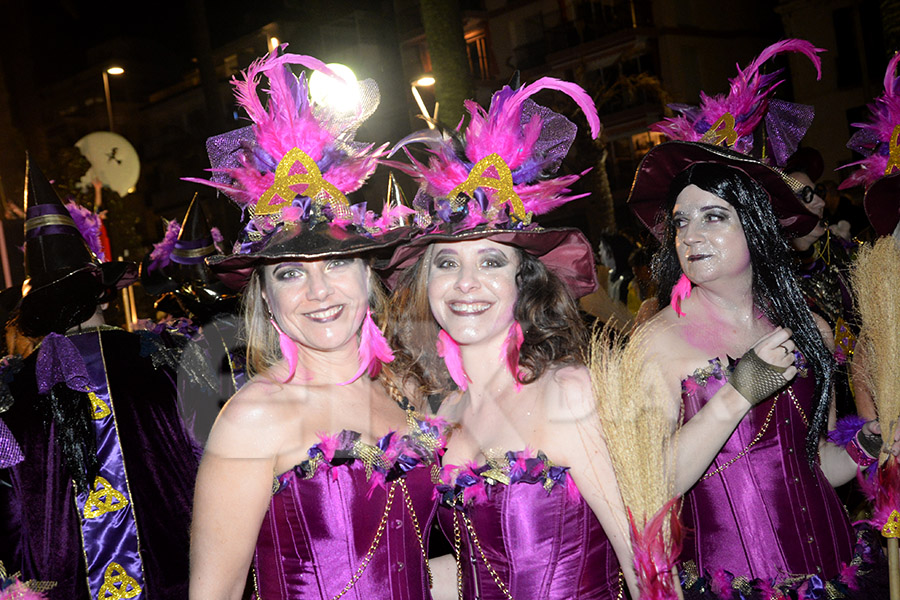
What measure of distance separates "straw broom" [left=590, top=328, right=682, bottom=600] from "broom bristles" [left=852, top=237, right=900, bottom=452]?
98 centimetres

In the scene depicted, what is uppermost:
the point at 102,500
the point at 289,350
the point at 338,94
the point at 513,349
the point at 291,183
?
the point at 338,94

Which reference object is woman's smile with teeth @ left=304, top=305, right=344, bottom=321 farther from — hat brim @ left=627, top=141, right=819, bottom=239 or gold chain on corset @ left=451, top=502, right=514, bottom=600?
hat brim @ left=627, top=141, right=819, bottom=239

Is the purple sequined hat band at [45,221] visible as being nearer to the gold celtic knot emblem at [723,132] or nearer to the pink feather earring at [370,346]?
the pink feather earring at [370,346]

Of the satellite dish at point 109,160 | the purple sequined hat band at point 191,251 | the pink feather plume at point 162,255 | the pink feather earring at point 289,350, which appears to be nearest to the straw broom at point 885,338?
the pink feather earring at point 289,350

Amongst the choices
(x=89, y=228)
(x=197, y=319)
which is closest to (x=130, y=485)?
(x=197, y=319)

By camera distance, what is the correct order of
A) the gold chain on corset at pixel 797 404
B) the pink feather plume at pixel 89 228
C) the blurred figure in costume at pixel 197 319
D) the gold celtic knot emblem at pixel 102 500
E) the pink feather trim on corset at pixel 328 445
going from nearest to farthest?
the pink feather trim on corset at pixel 328 445 < the gold chain on corset at pixel 797 404 < the gold celtic knot emblem at pixel 102 500 < the blurred figure in costume at pixel 197 319 < the pink feather plume at pixel 89 228

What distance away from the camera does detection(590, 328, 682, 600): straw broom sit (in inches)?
73.1

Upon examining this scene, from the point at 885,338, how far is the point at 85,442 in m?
3.33

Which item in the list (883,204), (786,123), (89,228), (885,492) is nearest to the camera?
(885,492)

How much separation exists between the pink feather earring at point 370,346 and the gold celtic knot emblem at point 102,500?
167 cm

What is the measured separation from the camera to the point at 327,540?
246 centimetres

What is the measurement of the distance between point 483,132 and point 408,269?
64 cm

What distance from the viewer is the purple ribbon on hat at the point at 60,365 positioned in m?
3.55

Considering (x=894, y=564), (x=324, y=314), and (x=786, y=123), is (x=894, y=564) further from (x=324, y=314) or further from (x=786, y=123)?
(x=324, y=314)
